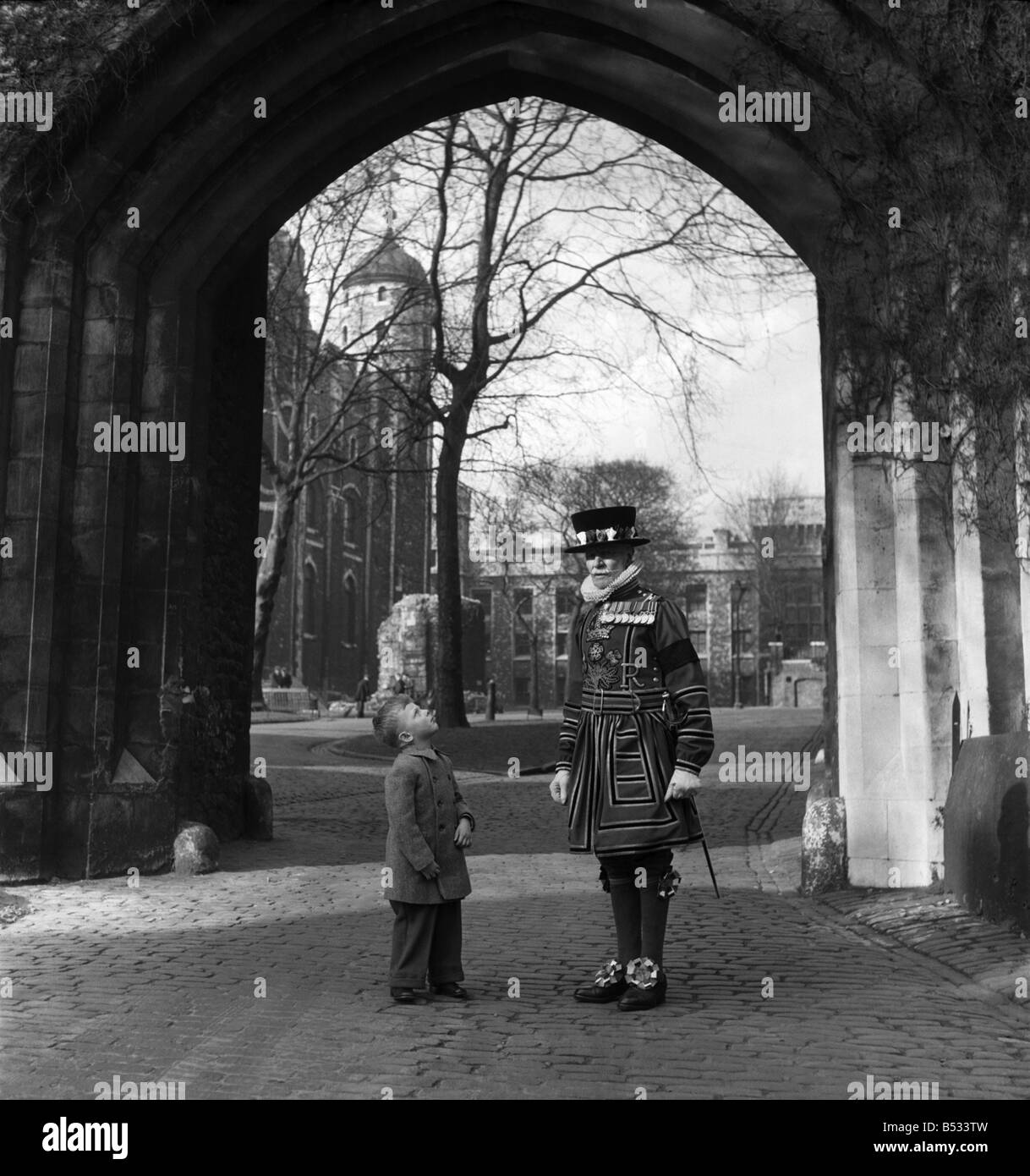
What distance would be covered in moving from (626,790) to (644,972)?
2.46 ft

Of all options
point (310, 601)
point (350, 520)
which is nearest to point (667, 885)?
point (310, 601)

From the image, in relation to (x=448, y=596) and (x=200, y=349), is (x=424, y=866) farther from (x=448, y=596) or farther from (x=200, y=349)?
(x=448, y=596)

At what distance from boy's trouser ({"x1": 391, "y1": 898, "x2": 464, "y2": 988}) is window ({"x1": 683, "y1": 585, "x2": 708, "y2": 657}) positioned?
72.5 metres

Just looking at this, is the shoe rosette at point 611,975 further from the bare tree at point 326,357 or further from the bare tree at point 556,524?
the bare tree at point 326,357

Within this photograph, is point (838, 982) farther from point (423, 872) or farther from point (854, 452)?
point (854, 452)

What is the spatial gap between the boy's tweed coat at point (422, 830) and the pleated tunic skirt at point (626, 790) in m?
0.53

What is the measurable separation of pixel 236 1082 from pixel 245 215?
7778mm

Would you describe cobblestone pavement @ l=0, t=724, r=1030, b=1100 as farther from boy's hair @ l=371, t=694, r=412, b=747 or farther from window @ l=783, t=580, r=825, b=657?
window @ l=783, t=580, r=825, b=657

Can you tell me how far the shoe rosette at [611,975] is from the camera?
5773 millimetres

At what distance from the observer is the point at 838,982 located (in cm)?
613

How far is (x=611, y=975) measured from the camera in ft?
19.0

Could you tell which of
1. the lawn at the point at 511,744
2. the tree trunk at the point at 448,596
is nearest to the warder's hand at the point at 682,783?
A: the lawn at the point at 511,744

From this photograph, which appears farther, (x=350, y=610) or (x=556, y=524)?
(x=350, y=610)
